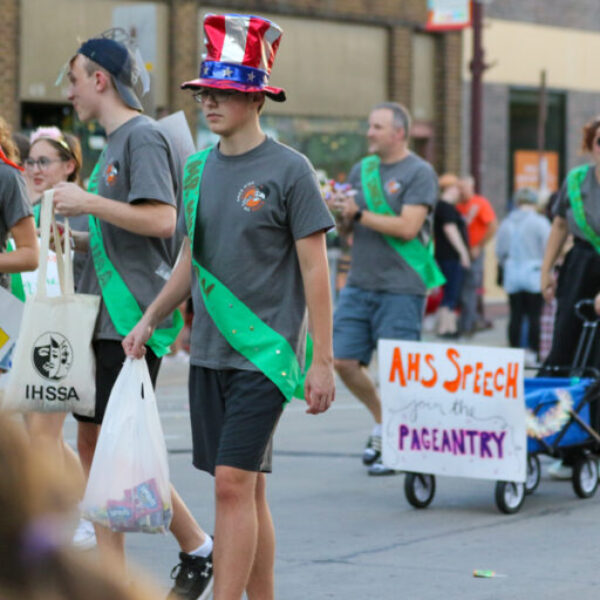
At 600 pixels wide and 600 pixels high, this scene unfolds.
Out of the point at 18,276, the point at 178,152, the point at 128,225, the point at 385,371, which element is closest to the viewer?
Result: the point at 128,225

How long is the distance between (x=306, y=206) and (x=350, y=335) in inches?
157

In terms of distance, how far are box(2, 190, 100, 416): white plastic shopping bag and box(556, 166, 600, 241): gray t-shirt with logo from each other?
3.64 m

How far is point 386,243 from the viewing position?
813 cm

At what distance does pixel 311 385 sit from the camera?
4273 mm

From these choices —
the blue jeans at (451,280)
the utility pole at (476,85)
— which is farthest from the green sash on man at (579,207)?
the utility pole at (476,85)

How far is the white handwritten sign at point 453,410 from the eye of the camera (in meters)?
7.05

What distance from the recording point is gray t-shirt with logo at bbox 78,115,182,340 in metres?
4.83

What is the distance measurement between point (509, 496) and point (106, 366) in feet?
9.05

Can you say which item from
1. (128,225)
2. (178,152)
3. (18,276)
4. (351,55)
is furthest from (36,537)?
(351,55)

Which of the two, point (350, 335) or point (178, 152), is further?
point (350, 335)

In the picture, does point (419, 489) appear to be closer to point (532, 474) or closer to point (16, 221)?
point (532, 474)

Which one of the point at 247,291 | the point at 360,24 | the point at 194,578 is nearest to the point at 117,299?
the point at 247,291

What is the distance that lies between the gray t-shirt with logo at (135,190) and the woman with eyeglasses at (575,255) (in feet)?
11.0

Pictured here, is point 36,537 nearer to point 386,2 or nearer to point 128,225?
point 128,225
